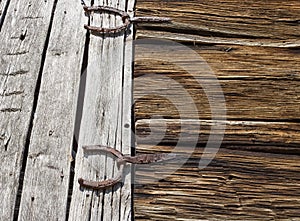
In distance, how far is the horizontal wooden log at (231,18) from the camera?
2693 millimetres

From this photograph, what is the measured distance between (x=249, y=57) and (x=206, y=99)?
41cm

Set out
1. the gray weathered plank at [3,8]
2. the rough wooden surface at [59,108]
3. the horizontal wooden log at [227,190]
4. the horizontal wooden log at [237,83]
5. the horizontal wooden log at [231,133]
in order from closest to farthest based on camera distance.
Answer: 1. the horizontal wooden log at [227,190]
2. the rough wooden surface at [59,108]
3. the horizontal wooden log at [231,133]
4. the horizontal wooden log at [237,83]
5. the gray weathered plank at [3,8]

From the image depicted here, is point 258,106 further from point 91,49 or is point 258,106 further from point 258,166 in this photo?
point 91,49

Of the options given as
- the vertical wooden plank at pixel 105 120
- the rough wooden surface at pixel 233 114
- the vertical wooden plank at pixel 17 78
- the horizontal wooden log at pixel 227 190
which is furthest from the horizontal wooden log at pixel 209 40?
the horizontal wooden log at pixel 227 190

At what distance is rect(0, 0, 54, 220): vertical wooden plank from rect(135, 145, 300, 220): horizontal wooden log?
540 mm

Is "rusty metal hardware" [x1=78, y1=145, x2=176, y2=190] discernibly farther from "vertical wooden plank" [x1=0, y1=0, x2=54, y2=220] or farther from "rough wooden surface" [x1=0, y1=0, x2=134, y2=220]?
"vertical wooden plank" [x1=0, y1=0, x2=54, y2=220]

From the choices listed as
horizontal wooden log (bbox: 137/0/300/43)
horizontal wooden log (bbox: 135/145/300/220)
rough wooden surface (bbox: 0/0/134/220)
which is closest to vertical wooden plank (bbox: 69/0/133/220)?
rough wooden surface (bbox: 0/0/134/220)

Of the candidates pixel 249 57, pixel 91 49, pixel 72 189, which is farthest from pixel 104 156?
pixel 249 57

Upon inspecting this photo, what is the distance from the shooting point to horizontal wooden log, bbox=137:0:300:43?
269 centimetres

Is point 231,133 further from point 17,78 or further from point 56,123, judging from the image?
point 17,78

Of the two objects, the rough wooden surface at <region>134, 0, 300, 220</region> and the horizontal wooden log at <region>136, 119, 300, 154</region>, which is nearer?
the rough wooden surface at <region>134, 0, 300, 220</region>

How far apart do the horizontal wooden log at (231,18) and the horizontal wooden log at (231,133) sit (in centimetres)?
66

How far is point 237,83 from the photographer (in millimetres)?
2389

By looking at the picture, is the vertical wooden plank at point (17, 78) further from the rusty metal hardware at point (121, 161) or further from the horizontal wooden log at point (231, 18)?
the horizontal wooden log at point (231, 18)
